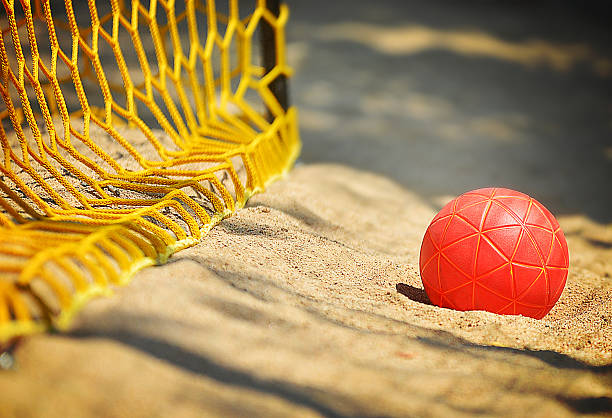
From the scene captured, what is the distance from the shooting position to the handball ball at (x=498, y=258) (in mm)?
2205

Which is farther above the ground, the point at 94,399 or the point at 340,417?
the point at 94,399

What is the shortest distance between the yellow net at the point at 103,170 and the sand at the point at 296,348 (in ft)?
0.43

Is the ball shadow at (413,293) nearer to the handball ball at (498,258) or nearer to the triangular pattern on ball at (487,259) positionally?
the handball ball at (498,258)

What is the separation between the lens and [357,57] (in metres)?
6.68

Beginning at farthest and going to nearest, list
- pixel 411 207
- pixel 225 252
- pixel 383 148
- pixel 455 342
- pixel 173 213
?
pixel 383 148, pixel 411 207, pixel 173 213, pixel 225 252, pixel 455 342

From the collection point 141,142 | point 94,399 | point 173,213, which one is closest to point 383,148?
point 141,142

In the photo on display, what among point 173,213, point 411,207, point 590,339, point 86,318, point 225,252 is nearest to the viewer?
point 86,318

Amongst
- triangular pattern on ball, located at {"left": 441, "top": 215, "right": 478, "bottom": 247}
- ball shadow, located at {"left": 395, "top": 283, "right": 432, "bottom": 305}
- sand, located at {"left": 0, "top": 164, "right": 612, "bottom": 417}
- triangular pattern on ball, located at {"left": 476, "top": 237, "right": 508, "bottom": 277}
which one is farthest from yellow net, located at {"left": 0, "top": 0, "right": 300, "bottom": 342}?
triangular pattern on ball, located at {"left": 476, "top": 237, "right": 508, "bottom": 277}

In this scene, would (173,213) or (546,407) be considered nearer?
(546,407)

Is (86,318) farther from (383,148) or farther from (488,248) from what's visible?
(383,148)

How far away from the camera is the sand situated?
4.83ft

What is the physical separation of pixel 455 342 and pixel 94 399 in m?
1.20

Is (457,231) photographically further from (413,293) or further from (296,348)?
(296,348)

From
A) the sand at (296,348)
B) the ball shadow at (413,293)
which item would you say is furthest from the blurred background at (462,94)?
the sand at (296,348)
